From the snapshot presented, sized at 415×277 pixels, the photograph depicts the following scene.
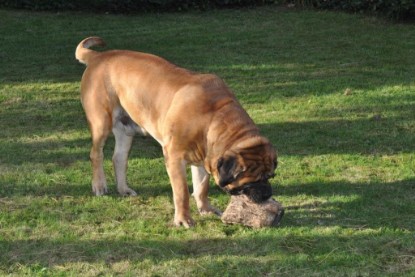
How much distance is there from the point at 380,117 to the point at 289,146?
5.65ft

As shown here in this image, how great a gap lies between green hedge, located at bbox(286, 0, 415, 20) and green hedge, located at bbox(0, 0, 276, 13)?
86.9 inches

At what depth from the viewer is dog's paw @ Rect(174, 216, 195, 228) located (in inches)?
251

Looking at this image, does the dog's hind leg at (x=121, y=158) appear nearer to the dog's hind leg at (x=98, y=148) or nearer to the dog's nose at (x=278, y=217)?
the dog's hind leg at (x=98, y=148)

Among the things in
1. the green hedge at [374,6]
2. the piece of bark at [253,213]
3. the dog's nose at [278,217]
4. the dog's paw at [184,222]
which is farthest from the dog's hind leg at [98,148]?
the green hedge at [374,6]

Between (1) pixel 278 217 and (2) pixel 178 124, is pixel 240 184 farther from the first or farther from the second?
(2) pixel 178 124

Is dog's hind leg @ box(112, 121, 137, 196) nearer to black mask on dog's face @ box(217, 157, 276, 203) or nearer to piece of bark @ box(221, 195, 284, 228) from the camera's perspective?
piece of bark @ box(221, 195, 284, 228)

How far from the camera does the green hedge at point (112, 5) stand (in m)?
17.7

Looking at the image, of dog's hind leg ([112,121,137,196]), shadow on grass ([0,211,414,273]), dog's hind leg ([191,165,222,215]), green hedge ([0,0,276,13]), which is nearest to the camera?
shadow on grass ([0,211,414,273])

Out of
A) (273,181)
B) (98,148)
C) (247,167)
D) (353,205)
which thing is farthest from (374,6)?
(247,167)

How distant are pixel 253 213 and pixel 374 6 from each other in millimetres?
11311

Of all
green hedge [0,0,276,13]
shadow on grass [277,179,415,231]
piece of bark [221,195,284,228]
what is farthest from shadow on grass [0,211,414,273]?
green hedge [0,0,276,13]

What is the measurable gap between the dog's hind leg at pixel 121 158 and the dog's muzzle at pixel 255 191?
166cm

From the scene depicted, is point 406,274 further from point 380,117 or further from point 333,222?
point 380,117

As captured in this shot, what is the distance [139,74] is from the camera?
6.79 m
